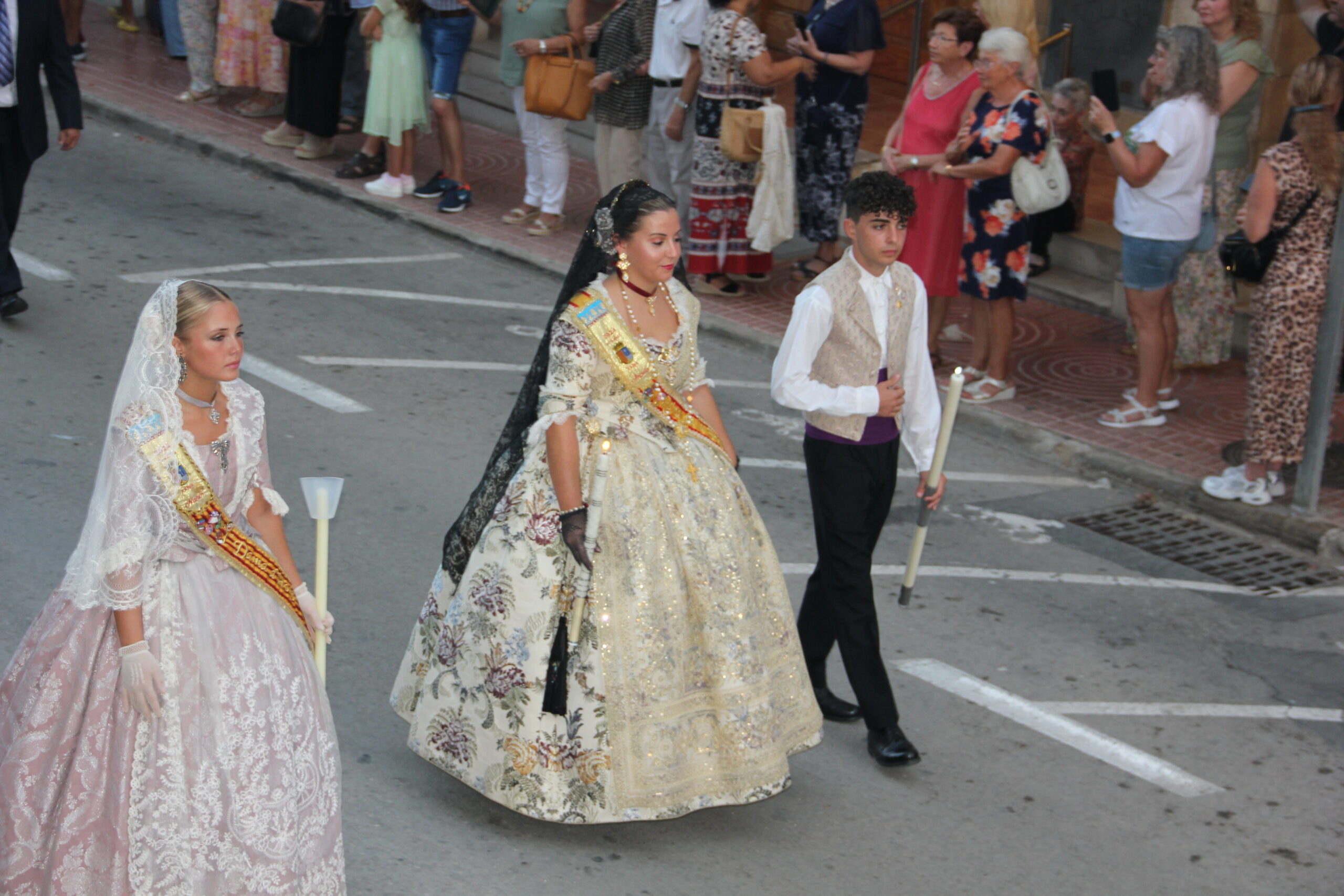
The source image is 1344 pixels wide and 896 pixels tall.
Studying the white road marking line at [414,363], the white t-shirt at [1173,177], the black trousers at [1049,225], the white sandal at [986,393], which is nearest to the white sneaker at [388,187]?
the white road marking line at [414,363]

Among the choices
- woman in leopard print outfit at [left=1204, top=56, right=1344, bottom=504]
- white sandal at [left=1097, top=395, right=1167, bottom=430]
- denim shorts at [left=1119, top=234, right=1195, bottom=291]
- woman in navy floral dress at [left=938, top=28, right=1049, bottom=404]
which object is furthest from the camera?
white sandal at [left=1097, top=395, right=1167, bottom=430]

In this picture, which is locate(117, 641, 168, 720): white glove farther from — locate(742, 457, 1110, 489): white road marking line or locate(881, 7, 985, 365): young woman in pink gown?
locate(881, 7, 985, 365): young woman in pink gown

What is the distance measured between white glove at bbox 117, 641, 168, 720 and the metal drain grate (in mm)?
5190

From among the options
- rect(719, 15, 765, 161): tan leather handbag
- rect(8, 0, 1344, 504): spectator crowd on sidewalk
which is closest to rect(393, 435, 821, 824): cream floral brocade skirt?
rect(8, 0, 1344, 504): spectator crowd on sidewalk

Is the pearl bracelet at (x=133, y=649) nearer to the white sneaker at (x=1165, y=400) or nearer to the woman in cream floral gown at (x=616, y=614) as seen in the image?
the woman in cream floral gown at (x=616, y=614)

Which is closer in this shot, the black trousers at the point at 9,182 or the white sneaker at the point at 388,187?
the black trousers at the point at 9,182

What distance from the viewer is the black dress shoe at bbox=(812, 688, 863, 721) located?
5.90 m

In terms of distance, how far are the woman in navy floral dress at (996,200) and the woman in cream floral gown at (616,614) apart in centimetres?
447

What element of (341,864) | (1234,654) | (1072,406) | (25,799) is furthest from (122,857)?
(1072,406)

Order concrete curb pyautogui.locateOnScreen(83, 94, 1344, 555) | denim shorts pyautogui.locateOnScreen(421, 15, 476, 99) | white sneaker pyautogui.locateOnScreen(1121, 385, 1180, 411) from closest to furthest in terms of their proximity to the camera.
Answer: concrete curb pyautogui.locateOnScreen(83, 94, 1344, 555)
white sneaker pyautogui.locateOnScreen(1121, 385, 1180, 411)
denim shorts pyautogui.locateOnScreen(421, 15, 476, 99)

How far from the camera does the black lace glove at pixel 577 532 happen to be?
4.70m

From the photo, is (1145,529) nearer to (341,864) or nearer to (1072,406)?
(1072,406)

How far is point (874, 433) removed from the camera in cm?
540

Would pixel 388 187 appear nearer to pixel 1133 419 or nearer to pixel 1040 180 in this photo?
pixel 1040 180
